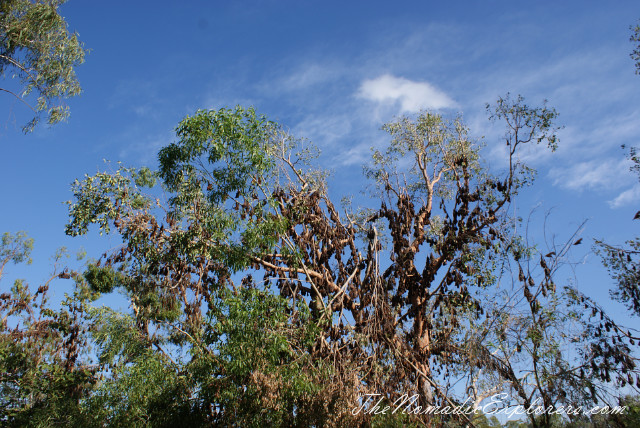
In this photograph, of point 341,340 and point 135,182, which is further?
point 135,182

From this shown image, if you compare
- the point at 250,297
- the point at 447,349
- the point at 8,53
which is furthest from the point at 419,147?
the point at 8,53

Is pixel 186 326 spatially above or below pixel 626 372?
above

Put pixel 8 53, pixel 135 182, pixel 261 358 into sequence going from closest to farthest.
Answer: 1. pixel 261 358
2. pixel 8 53
3. pixel 135 182

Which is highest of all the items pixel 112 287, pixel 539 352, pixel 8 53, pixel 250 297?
pixel 8 53

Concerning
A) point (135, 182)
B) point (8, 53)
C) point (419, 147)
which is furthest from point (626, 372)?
point (8, 53)

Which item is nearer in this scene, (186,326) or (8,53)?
(8,53)

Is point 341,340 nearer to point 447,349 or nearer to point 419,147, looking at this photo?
point 447,349

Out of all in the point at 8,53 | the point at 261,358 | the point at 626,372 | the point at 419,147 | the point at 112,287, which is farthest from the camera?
the point at 112,287

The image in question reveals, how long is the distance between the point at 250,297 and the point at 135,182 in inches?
208

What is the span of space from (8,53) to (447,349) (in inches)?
504

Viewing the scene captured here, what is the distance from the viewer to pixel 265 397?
759cm

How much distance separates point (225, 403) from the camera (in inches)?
330

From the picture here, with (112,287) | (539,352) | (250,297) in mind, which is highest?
(112,287)

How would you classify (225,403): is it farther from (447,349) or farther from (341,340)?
(447,349)
